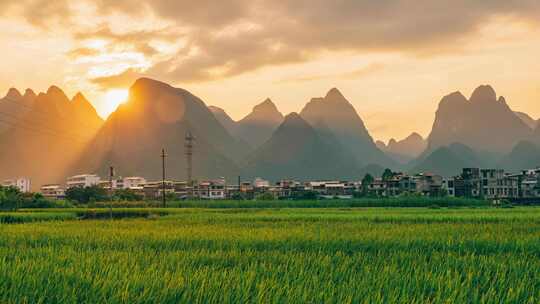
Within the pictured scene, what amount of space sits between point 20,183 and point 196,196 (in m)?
63.6

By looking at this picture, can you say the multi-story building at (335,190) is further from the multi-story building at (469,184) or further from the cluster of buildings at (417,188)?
the multi-story building at (469,184)

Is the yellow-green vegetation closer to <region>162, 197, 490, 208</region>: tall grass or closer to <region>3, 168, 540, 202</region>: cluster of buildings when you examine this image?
<region>162, 197, 490, 208</region>: tall grass

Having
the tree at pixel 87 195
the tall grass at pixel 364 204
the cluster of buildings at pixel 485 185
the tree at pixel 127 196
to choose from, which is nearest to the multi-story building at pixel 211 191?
the tree at pixel 127 196

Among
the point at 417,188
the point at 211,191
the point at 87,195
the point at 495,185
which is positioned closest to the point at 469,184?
the point at 495,185

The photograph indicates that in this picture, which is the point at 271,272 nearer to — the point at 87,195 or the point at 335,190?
the point at 87,195

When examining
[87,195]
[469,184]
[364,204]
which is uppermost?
[469,184]

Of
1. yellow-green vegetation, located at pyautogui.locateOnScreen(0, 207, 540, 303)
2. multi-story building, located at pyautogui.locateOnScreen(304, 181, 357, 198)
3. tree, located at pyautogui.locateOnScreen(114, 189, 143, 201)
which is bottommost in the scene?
multi-story building, located at pyautogui.locateOnScreen(304, 181, 357, 198)

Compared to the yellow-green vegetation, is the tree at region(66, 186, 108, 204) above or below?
below

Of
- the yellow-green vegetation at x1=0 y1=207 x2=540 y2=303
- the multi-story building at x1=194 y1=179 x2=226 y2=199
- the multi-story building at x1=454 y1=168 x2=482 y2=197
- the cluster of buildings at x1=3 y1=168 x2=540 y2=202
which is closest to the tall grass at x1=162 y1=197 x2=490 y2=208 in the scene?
the cluster of buildings at x1=3 y1=168 x2=540 y2=202

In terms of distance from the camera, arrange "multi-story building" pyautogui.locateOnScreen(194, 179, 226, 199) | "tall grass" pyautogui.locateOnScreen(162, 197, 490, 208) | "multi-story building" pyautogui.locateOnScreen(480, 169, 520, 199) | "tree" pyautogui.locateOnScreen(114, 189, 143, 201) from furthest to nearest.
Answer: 1. "multi-story building" pyautogui.locateOnScreen(194, 179, 226, 199)
2. "multi-story building" pyautogui.locateOnScreen(480, 169, 520, 199)
3. "tree" pyautogui.locateOnScreen(114, 189, 143, 201)
4. "tall grass" pyautogui.locateOnScreen(162, 197, 490, 208)

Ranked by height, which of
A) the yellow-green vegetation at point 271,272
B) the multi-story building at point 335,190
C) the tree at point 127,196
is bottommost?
the multi-story building at point 335,190

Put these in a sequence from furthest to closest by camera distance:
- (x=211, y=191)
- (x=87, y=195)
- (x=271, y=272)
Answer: (x=211, y=191), (x=87, y=195), (x=271, y=272)

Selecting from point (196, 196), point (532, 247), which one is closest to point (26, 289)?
→ point (532, 247)

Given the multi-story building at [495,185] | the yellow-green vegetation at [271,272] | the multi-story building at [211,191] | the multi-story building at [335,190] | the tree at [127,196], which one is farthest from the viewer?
the multi-story building at [211,191]
